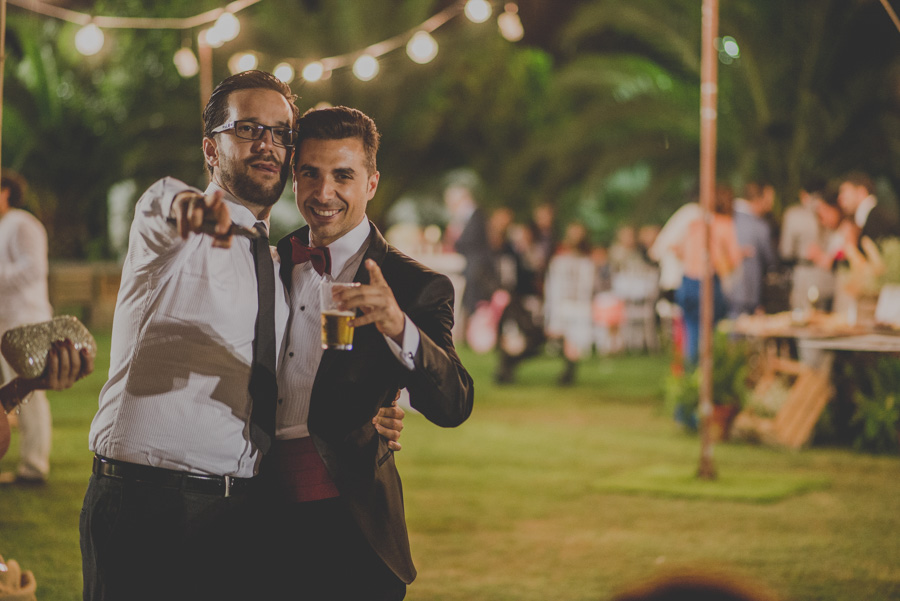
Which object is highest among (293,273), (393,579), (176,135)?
(176,135)

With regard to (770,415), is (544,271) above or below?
above

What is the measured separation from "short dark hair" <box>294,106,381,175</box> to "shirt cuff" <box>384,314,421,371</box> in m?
0.68

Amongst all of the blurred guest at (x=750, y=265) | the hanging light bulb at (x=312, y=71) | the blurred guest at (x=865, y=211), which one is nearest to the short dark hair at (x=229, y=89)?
the blurred guest at (x=865, y=211)

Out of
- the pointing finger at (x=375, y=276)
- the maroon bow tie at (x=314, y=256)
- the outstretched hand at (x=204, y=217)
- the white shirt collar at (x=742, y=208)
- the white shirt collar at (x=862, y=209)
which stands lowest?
the pointing finger at (x=375, y=276)

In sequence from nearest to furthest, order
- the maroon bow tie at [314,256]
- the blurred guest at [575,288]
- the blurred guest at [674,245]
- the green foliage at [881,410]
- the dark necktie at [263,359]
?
the dark necktie at [263,359] → the maroon bow tie at [314,256] → the green foliage at [881,410] → the blurred guest at [674,245] → the blurred guest at [575,288]

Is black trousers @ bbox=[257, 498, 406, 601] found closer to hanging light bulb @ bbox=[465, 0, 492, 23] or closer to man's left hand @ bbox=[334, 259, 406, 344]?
man's left hand @ bbox=[334, 259, 406, 344]

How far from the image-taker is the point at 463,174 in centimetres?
3691

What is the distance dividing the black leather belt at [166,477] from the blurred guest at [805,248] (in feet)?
32.7

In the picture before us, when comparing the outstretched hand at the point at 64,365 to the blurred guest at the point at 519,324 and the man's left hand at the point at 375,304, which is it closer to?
the man's left hand at the point at 375,304

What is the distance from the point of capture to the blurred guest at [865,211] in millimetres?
10669

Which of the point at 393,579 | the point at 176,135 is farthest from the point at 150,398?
the point at 176,135

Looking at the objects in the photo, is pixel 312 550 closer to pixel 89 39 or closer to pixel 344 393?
pixel 344 393

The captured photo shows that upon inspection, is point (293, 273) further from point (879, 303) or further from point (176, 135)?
point (176, 135)

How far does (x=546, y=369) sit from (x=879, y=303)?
893 centimetres
